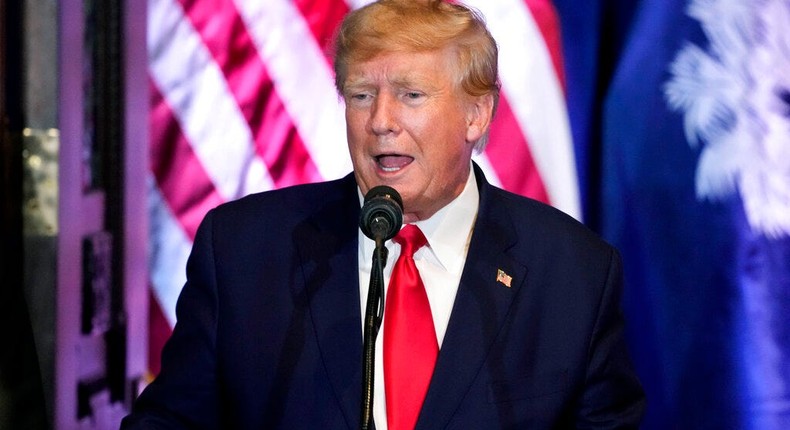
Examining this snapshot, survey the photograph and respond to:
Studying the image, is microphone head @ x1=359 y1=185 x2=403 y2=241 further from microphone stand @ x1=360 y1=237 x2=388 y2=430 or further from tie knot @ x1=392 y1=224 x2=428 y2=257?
tie knot @ x1=392 y1=224 x2=428 y2=257

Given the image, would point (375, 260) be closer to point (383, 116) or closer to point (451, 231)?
point (383, 116)

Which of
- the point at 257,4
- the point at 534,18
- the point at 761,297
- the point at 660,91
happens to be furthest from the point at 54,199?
the point at 761,297

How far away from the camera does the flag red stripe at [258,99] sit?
298 cm

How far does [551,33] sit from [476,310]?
1.18m

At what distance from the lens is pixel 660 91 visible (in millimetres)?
2816

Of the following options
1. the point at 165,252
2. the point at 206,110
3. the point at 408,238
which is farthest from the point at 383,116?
the point at 165,252

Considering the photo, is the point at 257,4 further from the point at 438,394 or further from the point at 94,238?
the point at 438,394

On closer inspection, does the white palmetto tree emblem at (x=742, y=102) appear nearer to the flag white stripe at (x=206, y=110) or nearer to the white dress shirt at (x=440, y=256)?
the white dress shirt at (x=440, y=256)

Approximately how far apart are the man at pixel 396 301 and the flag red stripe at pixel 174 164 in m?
0.87

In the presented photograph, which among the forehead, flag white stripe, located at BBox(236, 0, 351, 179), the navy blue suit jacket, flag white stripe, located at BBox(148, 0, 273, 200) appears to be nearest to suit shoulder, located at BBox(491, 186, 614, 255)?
the navy blue suit jacket

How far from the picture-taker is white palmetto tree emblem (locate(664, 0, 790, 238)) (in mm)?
2773

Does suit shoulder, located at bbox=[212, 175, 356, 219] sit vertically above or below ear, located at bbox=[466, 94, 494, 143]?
below

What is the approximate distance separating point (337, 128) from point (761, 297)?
4.10 ft

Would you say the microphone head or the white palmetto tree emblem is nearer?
the microphone head
